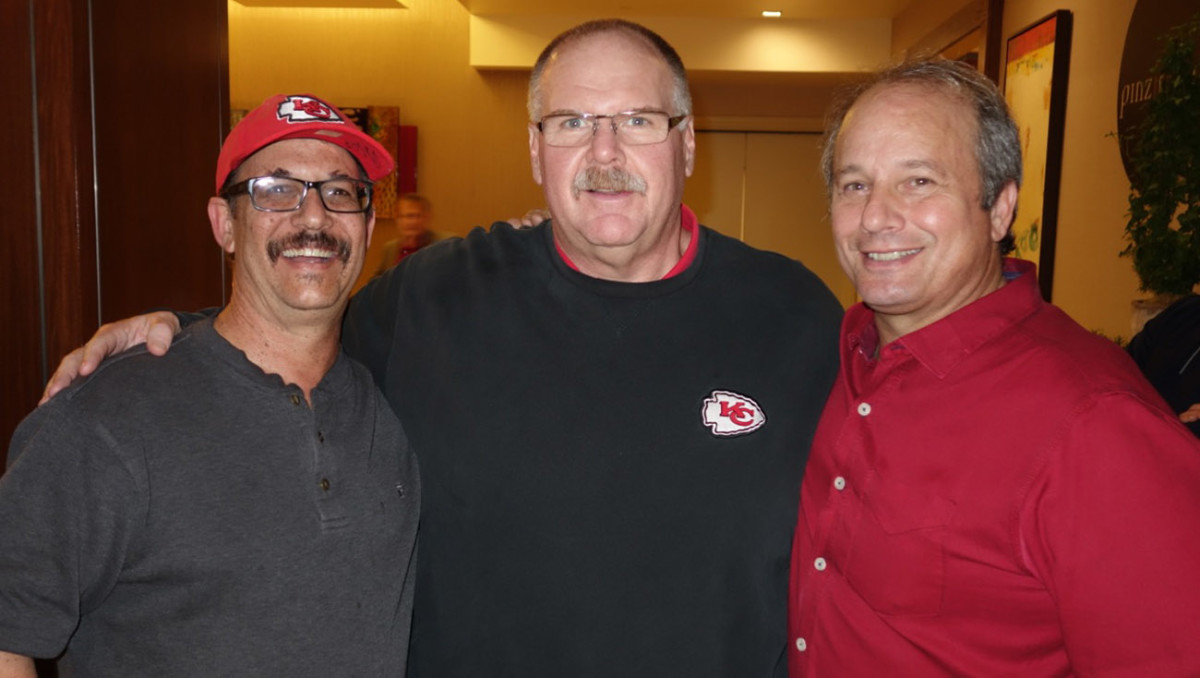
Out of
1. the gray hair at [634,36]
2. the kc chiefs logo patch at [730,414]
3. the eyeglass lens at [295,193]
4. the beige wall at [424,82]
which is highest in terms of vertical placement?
the beige wall at [424,82]

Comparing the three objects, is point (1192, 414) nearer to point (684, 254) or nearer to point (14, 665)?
point (684, 254)

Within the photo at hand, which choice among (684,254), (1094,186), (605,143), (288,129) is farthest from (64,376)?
(1094,186)

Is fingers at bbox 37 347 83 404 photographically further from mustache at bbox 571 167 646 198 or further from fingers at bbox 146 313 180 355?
mustache at bbox 571 167 646 198

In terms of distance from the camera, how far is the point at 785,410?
5.50 feet

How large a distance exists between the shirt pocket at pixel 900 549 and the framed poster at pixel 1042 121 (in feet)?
13.4

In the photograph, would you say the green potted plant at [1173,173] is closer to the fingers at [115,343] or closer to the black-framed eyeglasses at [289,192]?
the black-framed eyeglasses at [289,192]

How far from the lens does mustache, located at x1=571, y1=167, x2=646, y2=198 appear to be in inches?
68.5

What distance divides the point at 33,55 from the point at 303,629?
8.04 ft

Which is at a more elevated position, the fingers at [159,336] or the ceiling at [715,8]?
the ceiling at [715,8]

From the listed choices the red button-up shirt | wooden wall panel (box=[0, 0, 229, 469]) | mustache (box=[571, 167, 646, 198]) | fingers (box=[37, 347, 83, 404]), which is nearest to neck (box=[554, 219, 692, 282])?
mustache (box=[571, 167, 646, 198])

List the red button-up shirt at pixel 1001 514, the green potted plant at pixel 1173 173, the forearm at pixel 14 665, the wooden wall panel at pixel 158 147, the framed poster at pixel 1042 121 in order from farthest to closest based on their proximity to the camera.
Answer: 1. the framed poster at pixel 1042 121
2. the wooden wall panel at pixel 158 147
3. the green potted plant at pixel 1173 173
4. the forearm at pixel 14 665
5. the red button-up shirt at pixel 1001 514

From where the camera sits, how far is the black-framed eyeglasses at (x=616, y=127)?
177cm

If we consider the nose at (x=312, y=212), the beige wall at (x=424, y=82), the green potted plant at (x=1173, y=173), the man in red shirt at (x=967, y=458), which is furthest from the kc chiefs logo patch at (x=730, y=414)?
the beige wall at (x=424, y=82)

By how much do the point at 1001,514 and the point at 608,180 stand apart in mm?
897
